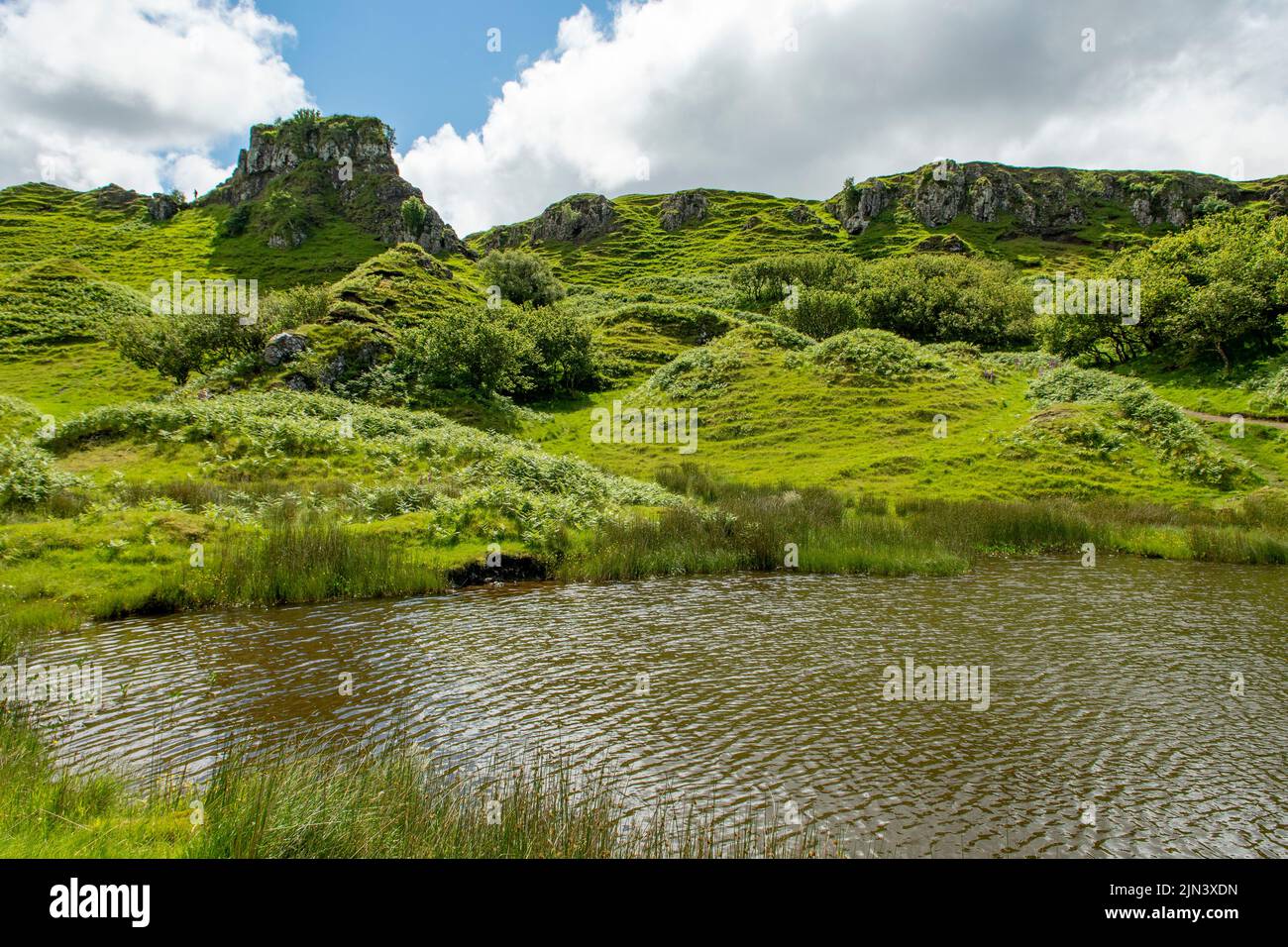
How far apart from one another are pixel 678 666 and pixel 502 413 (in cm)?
4147

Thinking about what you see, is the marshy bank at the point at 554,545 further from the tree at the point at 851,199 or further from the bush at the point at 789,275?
the tree at the point at 851,199

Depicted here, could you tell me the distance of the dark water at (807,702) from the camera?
25.8ft

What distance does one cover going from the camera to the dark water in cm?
786

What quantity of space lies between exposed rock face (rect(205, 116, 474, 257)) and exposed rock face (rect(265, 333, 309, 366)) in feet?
287

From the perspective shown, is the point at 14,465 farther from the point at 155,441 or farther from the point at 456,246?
the point at 456,246

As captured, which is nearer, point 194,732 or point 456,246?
point 194,732

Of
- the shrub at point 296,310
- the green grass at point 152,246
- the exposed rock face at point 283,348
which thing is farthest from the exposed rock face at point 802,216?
the exposed rock face at point 283,348

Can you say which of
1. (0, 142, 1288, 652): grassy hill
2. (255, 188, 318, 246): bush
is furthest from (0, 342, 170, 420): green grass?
(255, 188, 318, 246): bush

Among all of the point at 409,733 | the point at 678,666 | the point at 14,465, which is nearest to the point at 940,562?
the point at 678,666

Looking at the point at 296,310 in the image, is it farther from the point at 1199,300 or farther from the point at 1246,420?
the point at 1199,300

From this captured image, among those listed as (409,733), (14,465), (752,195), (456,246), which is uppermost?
(752,195)

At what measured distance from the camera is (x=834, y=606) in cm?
1673

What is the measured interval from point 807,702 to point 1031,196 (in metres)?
203
